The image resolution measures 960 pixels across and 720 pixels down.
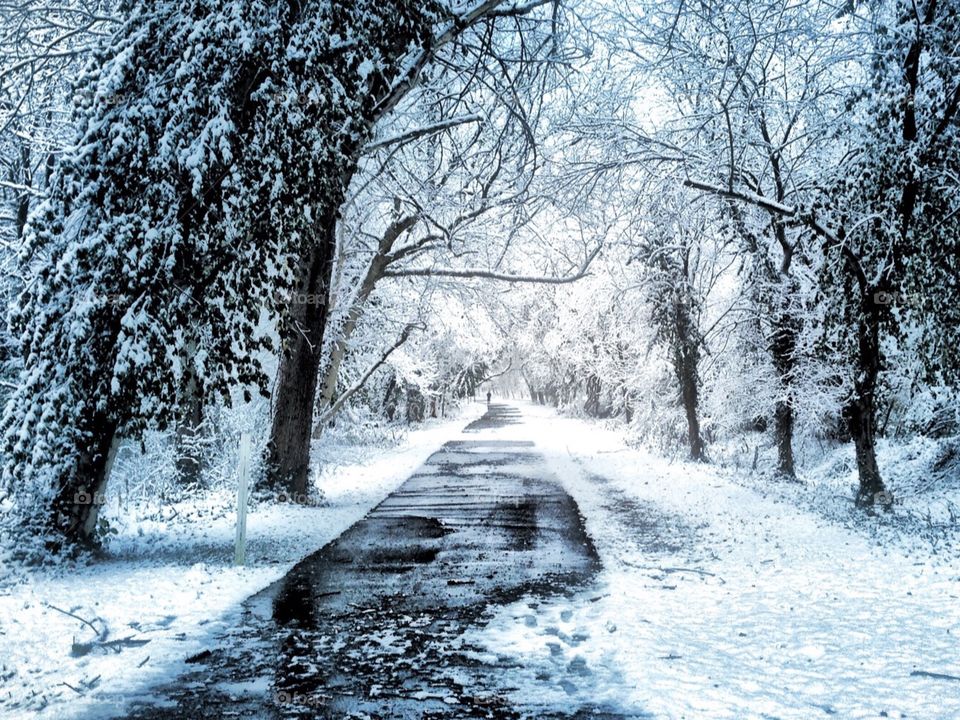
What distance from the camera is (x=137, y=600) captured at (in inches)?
279

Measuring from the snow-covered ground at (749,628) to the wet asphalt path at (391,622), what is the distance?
349 mm

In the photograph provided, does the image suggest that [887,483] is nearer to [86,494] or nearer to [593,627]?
[593,627]

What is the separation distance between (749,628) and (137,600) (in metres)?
5.19

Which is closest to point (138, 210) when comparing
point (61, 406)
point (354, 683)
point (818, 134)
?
point (61, 406)

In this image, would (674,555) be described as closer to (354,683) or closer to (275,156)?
(354,683)

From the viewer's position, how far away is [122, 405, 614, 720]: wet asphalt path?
187 inches

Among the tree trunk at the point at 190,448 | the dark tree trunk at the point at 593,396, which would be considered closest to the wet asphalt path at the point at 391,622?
the tree trunk at the point at 190,448

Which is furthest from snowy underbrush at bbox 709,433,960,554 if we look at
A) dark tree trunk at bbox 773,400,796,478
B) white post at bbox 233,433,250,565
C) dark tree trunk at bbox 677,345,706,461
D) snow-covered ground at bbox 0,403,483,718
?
white post at bbox 233,433,250,565

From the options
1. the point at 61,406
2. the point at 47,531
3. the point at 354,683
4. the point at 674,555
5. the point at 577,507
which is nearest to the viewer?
the point at 354,683

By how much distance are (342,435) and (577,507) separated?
54.0ft

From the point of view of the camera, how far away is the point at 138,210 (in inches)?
312

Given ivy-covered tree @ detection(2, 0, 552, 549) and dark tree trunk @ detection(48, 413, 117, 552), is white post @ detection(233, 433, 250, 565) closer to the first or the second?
ivy-covered tree @ detection(2, 0, 552, 549)

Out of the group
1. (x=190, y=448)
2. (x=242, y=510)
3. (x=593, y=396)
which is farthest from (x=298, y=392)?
(x=593, y=396)

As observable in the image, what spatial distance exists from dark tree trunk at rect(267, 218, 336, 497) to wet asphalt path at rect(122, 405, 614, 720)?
1.65 meters
